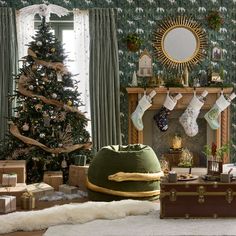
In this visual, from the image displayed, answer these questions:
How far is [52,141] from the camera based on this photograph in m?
5.61

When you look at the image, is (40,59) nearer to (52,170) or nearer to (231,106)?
(52,170)

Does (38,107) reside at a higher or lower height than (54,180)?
higher

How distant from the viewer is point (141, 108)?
660cm

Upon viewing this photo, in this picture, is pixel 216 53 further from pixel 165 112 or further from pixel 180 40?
pixel 165 112

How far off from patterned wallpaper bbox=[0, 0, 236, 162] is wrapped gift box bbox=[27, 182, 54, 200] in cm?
217

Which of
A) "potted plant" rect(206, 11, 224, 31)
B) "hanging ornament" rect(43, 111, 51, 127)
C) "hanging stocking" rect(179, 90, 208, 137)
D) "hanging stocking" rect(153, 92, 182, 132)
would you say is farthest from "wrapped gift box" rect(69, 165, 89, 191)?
"potted plant" rect(206, 11, 224, 31)

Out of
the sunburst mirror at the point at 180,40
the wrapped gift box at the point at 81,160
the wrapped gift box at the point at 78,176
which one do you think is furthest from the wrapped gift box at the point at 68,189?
the sunburst mirror at the point at 180,40

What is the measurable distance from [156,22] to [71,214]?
12.4ft

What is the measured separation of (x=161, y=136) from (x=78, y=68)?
155 centimetres

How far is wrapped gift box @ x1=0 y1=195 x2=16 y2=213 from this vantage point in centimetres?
412

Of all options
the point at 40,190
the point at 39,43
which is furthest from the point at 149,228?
the point at 39,43

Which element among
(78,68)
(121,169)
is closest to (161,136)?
(78,68)

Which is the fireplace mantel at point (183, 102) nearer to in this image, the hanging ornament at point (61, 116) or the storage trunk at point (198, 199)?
the hanging ornament at point (61, 116)

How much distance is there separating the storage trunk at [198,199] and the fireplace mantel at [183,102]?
2.92m
